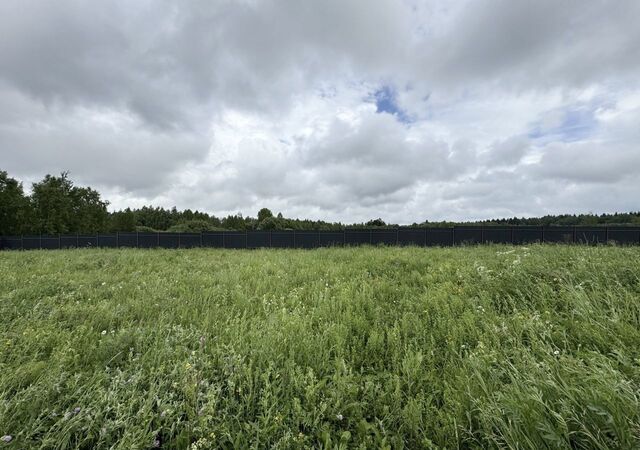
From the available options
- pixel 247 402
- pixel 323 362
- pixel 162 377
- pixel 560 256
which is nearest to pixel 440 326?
pixel 323 362

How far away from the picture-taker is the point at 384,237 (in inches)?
755

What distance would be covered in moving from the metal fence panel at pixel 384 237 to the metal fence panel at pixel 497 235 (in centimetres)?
518

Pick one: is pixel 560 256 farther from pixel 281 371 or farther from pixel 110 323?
pixel 110 323

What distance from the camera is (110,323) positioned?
4.07 meters

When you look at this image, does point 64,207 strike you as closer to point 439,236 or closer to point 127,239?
point 127,239

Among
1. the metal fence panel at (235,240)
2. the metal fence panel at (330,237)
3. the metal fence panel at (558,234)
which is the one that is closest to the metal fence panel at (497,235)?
the metal fence panel at (558,234)

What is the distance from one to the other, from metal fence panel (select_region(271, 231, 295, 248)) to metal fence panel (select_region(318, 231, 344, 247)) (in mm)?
2032

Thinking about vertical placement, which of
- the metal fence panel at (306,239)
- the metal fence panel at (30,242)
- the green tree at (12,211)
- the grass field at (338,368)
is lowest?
the grass field at (338,368)

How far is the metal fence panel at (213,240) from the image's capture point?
2169 cm

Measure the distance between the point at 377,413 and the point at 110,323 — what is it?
3.74 meters

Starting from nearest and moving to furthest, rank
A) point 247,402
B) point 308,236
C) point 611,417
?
point 611,417
point 247,402
point 308,236

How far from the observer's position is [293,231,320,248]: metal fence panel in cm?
1981

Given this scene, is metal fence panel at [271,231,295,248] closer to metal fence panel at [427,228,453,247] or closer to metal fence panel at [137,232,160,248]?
metal fence panel at [427,228,453,247]

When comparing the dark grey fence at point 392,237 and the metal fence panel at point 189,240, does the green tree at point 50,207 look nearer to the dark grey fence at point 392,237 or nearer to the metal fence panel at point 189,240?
the dark grey fence at point 392,237
